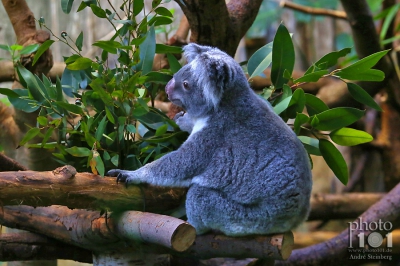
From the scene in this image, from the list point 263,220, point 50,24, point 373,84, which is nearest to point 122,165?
point 263,220

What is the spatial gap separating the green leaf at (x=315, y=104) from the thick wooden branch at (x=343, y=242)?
1.45 metres

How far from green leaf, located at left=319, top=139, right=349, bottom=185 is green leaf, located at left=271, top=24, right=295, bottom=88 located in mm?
430

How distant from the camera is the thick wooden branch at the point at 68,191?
1768 mm

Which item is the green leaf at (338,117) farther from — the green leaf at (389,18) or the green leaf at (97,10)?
the green leaf at (389,18)

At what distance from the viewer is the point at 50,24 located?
5.86 m

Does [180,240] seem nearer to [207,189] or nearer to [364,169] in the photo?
[207,189]

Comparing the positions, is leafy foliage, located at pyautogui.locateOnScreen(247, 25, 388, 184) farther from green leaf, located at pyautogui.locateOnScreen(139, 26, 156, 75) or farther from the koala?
green leaf, located at pyautogui.locateOnScreen(139, 26, 156, 75)

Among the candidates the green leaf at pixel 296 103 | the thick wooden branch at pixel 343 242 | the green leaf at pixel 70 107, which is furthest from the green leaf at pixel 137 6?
the thick wooden branch at pixel 343 242

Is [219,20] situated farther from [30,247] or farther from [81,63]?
[30,247]

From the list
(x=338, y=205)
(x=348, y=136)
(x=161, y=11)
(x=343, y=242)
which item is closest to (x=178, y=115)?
(x=161, y=11)

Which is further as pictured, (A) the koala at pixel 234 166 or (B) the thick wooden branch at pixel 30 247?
(B) the thick wooden branch at pixel 30 247

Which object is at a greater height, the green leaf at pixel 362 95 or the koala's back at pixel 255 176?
the green leaf at pixel 362 95

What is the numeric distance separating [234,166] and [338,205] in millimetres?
2884

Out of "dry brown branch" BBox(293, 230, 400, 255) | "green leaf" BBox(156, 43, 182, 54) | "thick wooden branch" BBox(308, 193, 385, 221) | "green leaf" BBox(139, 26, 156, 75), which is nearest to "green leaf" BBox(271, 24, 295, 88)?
"green leaf" BBox(156, 43, 182, 54)
